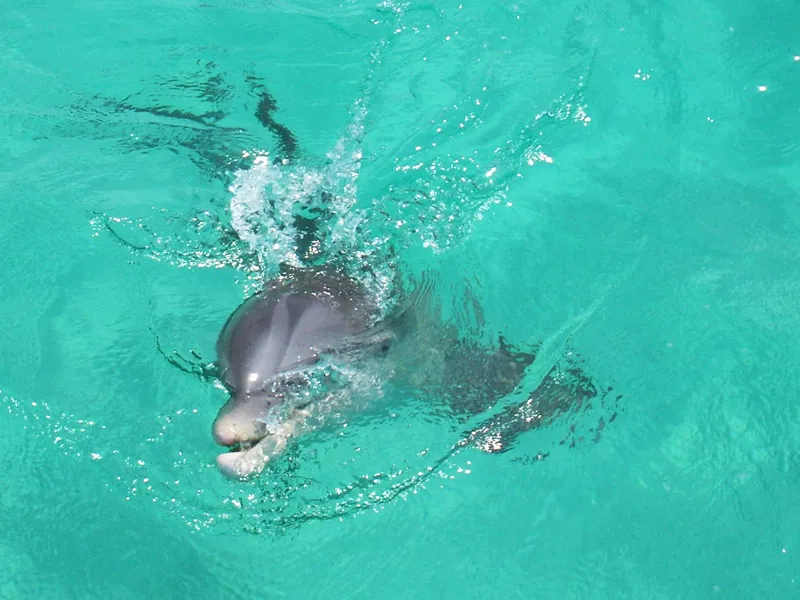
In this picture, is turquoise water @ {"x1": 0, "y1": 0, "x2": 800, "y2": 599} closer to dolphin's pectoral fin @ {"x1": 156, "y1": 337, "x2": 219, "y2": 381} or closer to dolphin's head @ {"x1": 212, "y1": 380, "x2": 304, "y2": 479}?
dolphin's pectoral fin @ {"x1": 156, "y1": 337, "x2": 219, "y2": 381}

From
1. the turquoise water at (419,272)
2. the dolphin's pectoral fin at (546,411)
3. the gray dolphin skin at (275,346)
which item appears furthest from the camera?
the dolphin's pectoral fin at (546,411)

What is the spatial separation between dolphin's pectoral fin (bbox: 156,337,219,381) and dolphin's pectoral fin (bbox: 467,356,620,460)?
A: 6.91 ft

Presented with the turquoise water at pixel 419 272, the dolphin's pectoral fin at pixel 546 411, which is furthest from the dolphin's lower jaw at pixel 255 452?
the dolphin's pectoral fin at pixel 546 411

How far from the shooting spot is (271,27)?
9992mm

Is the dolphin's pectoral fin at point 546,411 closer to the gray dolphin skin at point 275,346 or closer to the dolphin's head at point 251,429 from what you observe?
the gray dolphin skin at point 275,346

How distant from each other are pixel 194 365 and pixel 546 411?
2.89 metres

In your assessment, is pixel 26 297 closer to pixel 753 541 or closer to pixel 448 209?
pixel 448 209

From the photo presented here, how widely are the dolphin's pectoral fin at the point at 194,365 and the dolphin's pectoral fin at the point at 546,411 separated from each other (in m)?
2.11

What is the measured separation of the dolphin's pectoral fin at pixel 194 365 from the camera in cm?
627

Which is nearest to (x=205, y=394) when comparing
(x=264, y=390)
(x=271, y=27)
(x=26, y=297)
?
(x=264, y=390)

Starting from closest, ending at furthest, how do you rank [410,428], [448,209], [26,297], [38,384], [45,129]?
[410,428] → [38,384] → [26,297] → [448,209] → [45,129]

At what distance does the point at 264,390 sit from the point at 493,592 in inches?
85.2

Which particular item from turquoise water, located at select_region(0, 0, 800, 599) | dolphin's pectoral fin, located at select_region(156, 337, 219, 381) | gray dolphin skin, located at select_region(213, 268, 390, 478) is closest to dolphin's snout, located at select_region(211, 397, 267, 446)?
gray dolphin skin, located at select_region(213, 268, 390, 478)

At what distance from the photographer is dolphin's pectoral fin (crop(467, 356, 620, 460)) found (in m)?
6.21
